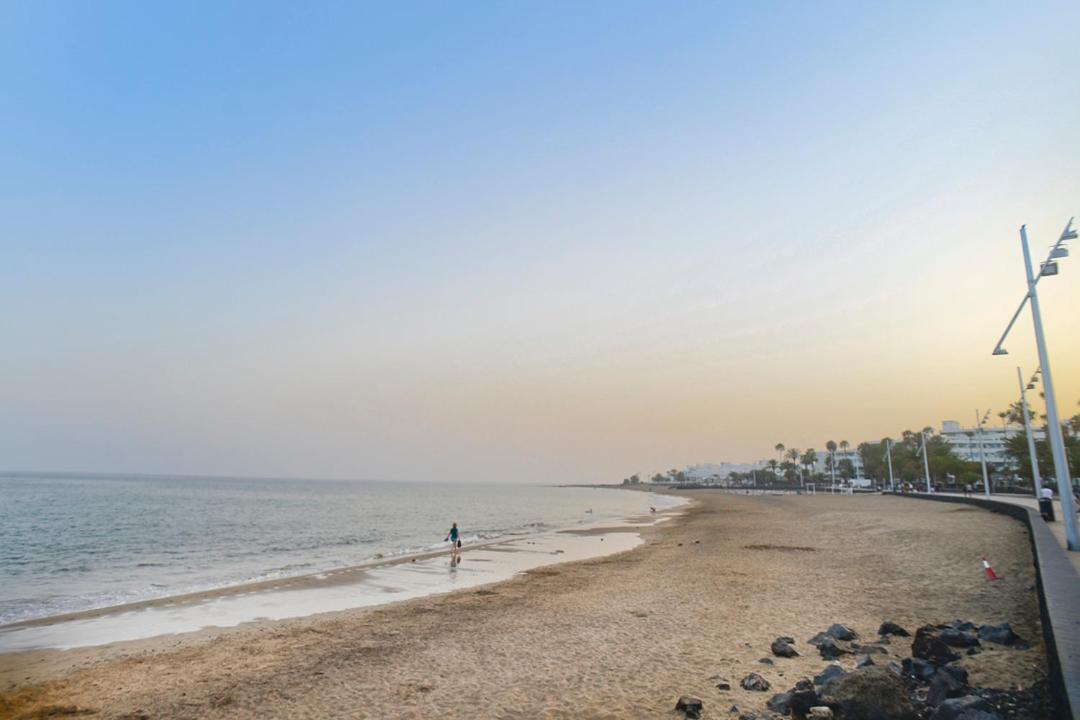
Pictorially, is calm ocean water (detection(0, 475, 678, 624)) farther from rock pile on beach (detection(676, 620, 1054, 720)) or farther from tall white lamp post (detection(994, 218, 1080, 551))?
tall white lamp post (detection(994, 218, 1080, 551))

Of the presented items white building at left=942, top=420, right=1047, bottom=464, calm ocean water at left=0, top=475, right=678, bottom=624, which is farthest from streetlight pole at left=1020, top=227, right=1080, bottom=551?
white building at left=942, top=420, right=1047, bottom=464

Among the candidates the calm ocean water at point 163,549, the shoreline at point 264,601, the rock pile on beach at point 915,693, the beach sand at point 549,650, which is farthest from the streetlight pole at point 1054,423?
the calm ocean water at point 163,549

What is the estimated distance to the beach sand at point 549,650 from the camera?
904 centimetres

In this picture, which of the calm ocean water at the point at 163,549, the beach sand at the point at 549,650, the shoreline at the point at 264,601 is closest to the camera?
the beach sand at the point at 549,650

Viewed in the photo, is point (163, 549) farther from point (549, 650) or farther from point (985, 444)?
point (985, 444)

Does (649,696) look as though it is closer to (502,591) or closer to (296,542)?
(502,591)

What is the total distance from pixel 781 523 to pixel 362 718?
40.7m

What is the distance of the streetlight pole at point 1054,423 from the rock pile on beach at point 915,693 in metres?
8.63

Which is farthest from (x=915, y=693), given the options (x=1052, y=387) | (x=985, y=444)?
(x=985, y=444)

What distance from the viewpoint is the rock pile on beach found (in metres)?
6.63

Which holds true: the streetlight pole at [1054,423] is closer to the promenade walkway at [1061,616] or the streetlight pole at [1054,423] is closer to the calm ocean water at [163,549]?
the promenade walkway at [1061,616]

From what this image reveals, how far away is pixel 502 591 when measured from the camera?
772 inches

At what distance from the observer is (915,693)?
7.73 metres

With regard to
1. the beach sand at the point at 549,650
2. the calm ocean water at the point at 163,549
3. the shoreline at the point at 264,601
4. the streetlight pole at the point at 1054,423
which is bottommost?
the calm ocean water at the point at 163,549
